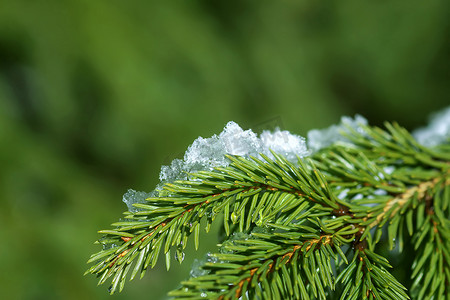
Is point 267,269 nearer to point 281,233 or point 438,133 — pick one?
point 281,233

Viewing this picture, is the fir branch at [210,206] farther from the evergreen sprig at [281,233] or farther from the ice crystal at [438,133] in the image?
the ice crystal at [438,133]

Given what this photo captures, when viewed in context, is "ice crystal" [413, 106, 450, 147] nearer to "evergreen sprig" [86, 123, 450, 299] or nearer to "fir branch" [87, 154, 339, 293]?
"evergreen sprig" [86, 123, 450, 299]

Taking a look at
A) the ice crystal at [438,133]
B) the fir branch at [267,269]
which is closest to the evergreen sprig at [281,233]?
the fir branch at [267,269]

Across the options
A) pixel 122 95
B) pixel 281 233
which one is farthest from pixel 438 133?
pixel 122 95

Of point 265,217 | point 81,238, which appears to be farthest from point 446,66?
point 265,217

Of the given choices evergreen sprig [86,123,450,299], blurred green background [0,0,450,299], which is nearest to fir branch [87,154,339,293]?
evergreen sprig [86,123,450,299]
